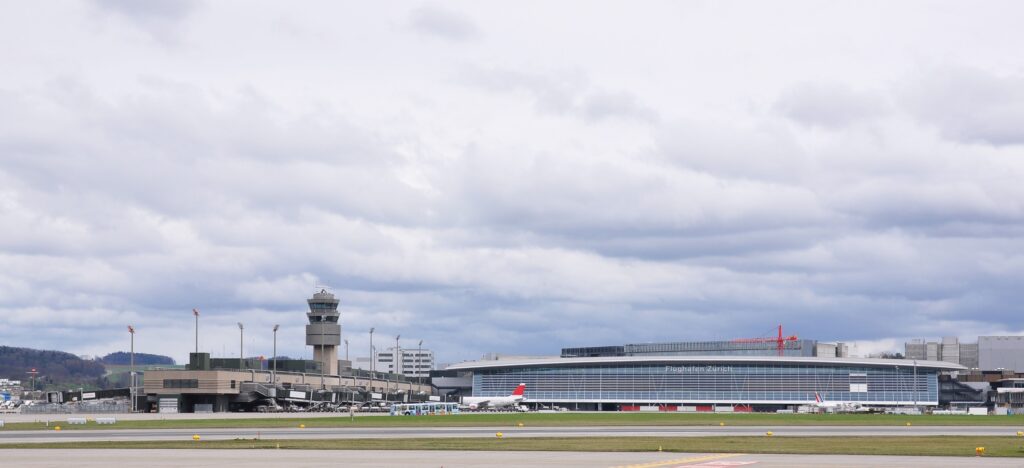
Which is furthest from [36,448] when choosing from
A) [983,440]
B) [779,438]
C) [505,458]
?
[983,440]

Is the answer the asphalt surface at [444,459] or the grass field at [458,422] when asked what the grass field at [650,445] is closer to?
the asphalt surface at [444,459]

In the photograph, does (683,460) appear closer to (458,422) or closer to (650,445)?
(650,445)

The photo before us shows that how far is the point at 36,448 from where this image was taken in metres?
65.8

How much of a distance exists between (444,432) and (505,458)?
3611cm

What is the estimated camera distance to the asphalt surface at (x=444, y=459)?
50250 mm

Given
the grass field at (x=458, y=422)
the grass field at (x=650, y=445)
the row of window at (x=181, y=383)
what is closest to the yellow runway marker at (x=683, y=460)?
the grass field at (x=650, y=445)

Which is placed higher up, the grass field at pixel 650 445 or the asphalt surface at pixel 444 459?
the asphalt surface at pixel 444 459

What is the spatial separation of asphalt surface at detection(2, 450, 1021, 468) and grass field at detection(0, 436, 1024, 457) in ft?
13.5

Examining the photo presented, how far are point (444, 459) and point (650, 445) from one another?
57.0 ft

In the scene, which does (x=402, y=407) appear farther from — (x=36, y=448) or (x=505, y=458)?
(x=505, y=458)

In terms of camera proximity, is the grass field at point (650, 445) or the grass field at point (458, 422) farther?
the grass field at point (458, 422)

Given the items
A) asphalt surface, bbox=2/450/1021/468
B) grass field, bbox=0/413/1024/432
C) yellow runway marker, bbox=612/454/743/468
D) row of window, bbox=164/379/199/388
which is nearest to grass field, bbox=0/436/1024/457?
yellow runway marker, bbox=612/454/743/468

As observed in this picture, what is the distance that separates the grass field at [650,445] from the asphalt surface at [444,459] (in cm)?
411

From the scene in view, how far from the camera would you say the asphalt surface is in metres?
50.2
